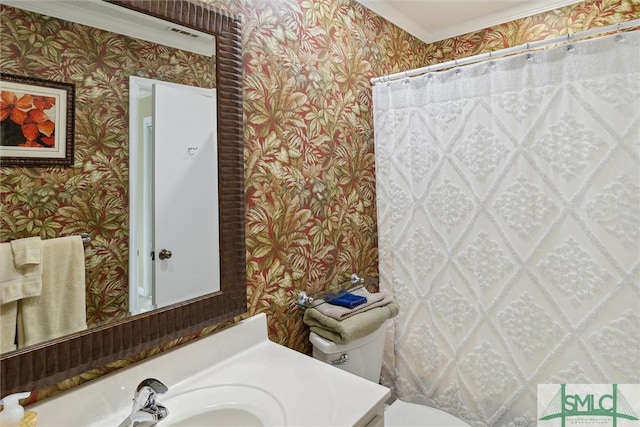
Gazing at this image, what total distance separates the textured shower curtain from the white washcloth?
1392 mm

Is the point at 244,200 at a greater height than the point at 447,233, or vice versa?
the point at 244,200

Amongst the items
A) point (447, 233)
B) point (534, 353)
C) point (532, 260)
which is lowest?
point (534, 353)

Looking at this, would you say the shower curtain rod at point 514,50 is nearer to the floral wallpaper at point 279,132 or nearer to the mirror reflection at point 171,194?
the floral wallpaper at point 279,132

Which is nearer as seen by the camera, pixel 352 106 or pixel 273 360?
pixel 273 360

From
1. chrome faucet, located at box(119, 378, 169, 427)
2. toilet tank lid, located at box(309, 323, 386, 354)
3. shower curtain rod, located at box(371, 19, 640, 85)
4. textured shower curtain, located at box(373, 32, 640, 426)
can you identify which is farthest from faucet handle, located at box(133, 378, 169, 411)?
shower curtain rod, located at box(371, 19, 640, 85)

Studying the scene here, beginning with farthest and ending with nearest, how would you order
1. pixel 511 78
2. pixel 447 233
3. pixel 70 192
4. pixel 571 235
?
pixel 447 233 → pixel 511 78 → pixel 571 235 → pixel 70 192

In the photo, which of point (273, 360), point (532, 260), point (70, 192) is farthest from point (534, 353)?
point (70, 192)

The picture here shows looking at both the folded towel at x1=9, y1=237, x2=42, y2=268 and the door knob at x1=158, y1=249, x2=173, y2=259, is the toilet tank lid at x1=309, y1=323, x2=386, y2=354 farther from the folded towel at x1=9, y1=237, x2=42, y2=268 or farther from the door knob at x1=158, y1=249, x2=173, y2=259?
the folded towel at x1=9, y1=237, x2=42, y2=268

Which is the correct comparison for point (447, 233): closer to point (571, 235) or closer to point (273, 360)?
point (571, 235)

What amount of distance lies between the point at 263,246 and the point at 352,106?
2.97 ft

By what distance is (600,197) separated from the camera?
55.4 inches

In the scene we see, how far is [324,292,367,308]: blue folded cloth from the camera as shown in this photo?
60.8 inches

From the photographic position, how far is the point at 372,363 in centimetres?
164

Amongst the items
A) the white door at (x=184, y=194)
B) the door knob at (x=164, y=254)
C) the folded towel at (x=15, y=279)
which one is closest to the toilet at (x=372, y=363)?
the white door at (x=184, y=194)
